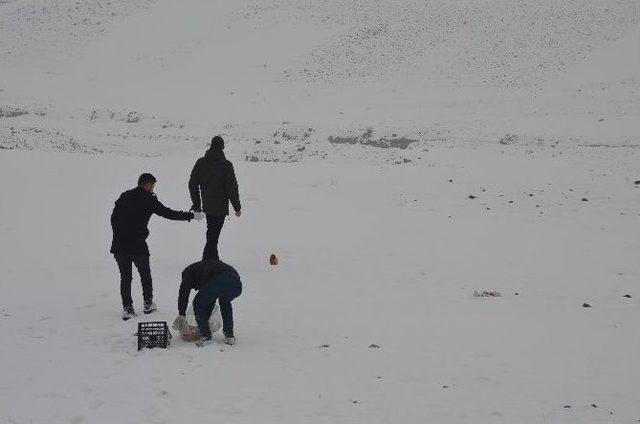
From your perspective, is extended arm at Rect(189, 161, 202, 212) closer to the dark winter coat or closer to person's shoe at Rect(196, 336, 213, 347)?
the dark winter coat

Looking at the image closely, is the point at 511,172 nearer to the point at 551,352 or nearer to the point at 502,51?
the point at 551,352

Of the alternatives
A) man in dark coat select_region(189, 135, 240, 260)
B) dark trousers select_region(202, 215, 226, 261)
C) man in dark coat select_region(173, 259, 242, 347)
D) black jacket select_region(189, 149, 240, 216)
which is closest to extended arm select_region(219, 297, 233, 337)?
man in dark coat select_region(173, 259, 242, 347)

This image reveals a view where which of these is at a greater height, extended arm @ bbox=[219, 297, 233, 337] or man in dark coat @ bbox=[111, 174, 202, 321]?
man in dark coat @ bbox=[111, 174, 202, 321]

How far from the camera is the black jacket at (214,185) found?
10.1 meters

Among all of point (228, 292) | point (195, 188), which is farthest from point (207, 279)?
point (195, 188)

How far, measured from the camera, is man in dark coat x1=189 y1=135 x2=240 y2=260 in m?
10.1

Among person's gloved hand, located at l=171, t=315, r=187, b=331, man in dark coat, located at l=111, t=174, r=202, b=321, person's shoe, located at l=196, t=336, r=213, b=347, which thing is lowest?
person's shoe, located at l=196, t=336, r=213, b=347

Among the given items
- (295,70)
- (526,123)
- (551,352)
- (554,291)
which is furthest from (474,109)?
(551,352)

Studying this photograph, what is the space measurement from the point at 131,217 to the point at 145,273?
0.82m

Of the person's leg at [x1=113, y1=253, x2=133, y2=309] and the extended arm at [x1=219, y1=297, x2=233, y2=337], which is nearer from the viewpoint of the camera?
the extended arm at [x1=219, y1=297, x2=233, y2=337]

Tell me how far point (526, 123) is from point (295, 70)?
2068 centimetres

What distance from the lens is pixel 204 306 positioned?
720 centimetres

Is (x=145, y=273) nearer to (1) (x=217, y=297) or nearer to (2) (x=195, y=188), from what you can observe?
(1) (x=217, y=297)

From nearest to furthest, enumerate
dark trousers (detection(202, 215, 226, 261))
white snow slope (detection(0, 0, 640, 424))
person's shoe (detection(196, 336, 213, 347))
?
white snow slope (detection(0, 0, 640, 424)), person's shoe (detection(196, 336, 213, 347)), dark trousers (detection(202, 215, 226, 261))
